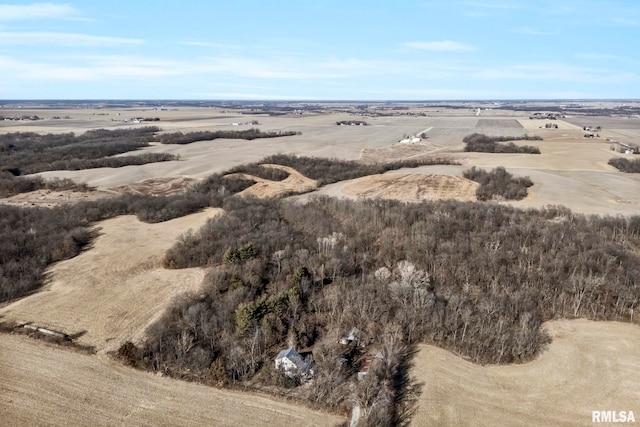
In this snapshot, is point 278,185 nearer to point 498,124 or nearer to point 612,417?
→ point 612,417

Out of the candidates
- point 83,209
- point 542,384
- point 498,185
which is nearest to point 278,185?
point 83,209

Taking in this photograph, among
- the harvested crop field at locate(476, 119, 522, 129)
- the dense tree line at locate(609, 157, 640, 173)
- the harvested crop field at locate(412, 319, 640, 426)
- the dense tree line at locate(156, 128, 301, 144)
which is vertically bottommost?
the harvested crop field at locate(412, 319, 640, 426)

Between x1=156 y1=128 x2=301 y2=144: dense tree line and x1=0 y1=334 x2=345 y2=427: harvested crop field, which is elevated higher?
x1=156 y1=128 x2=301 y2=144: dense tree line

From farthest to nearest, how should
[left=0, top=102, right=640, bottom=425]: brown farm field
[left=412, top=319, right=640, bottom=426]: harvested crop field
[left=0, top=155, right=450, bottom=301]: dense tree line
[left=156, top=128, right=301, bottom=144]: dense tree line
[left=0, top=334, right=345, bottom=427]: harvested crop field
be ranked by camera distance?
[left=156, top=128, right=301, bottom=144]: dense tree line < [left=0, top=155, right=450, bottom=301]: dense tree line < [left=412, top=319, right=640, bottom=426]: harvested crop field < [left=0, top=102, right=640, bottom=425]: brown farm field < [left=0, top=334, right=345, bottom=427]: harvested crop field

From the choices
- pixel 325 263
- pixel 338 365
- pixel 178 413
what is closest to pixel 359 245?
pixel 325 263

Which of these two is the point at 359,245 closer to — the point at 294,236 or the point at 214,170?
the point at 294,236

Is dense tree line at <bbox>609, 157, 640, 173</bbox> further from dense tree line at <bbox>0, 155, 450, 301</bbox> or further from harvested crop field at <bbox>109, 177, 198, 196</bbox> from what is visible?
harvested crop field at <bbox>109, 177, 198, 196</bbox>

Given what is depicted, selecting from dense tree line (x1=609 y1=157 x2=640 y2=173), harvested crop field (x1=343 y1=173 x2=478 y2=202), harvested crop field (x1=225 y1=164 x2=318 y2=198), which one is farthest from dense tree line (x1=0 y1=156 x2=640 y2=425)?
dense tree line (x1=609 y1=157 x2=640 y2=173)
